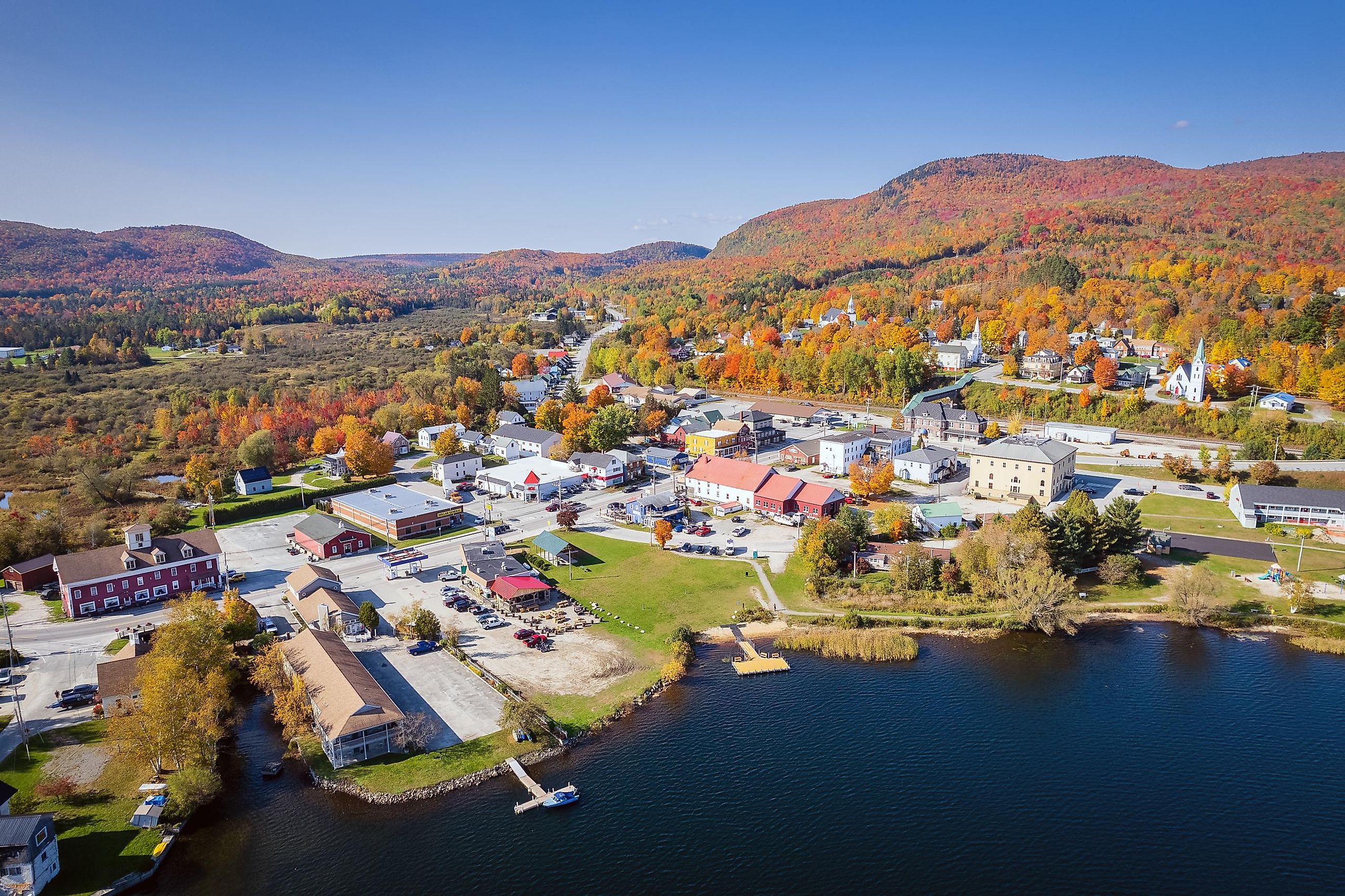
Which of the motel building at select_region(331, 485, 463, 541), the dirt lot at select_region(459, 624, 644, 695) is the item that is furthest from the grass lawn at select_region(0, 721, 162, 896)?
the motel building at select_region(331, 485, 463, 541)

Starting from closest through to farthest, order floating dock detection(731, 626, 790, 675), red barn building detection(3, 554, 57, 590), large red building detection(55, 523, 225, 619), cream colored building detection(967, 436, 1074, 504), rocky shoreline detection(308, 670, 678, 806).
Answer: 1. rocky shoreline detection(308, 670, 678, 806)
2. floating dock detection(731, 626, 790, 675)
3. large red building detection(55, 523, 225, 619)
4. red barn building detection(3, 554, 57, 590)
5. cream colored building detection(967, 436, 1074, 504)

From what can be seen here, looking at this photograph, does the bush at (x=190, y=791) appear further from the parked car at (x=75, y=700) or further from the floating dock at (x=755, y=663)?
the floating dock at (x=755, y=663)

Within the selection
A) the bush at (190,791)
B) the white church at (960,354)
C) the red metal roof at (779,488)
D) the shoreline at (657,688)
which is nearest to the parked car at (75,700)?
the bush at (190,791)

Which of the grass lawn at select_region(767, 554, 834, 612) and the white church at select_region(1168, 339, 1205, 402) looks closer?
the grass lawn at select_region(767, 554, 834, 612)

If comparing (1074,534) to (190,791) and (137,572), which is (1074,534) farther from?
(137,572)

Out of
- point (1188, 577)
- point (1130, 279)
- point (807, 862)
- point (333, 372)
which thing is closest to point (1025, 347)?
point (1130, 279)

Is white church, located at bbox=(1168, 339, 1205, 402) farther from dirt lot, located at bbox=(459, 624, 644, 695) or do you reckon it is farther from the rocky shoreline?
the rocky shoreline

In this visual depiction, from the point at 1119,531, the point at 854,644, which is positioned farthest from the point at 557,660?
the point at 1119,531
